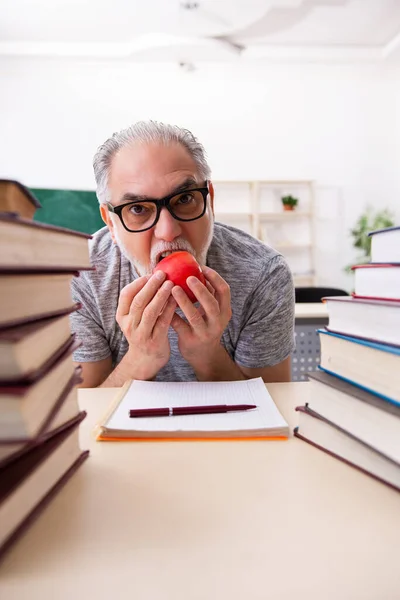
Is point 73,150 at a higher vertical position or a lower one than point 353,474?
higher

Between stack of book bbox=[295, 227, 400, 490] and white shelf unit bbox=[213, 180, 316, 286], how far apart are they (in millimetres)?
4487

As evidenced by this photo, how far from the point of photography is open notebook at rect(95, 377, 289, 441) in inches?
22.4

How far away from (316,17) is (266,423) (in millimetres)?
4687

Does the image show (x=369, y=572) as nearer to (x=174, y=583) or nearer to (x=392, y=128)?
(x=174, y=583)

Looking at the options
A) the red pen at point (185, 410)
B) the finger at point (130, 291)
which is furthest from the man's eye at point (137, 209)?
the red pen at point (185, 410)

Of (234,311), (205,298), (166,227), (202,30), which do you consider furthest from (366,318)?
(202,30)

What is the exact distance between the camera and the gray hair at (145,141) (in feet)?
3.45

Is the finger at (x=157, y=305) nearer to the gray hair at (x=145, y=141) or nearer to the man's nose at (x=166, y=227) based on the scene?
the man's nose at (x=166, y=227)

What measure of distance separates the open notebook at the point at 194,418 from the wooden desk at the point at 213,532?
39mm

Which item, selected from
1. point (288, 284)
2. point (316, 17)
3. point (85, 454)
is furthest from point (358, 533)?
point (316, 17)

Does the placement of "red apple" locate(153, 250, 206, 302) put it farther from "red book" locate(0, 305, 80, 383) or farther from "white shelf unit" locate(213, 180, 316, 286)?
"white shelf unit" locate(213, 180, 316, 286)

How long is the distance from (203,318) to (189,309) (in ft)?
0.21

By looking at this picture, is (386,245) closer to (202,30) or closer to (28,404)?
(28,404)

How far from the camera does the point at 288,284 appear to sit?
1205 mm
